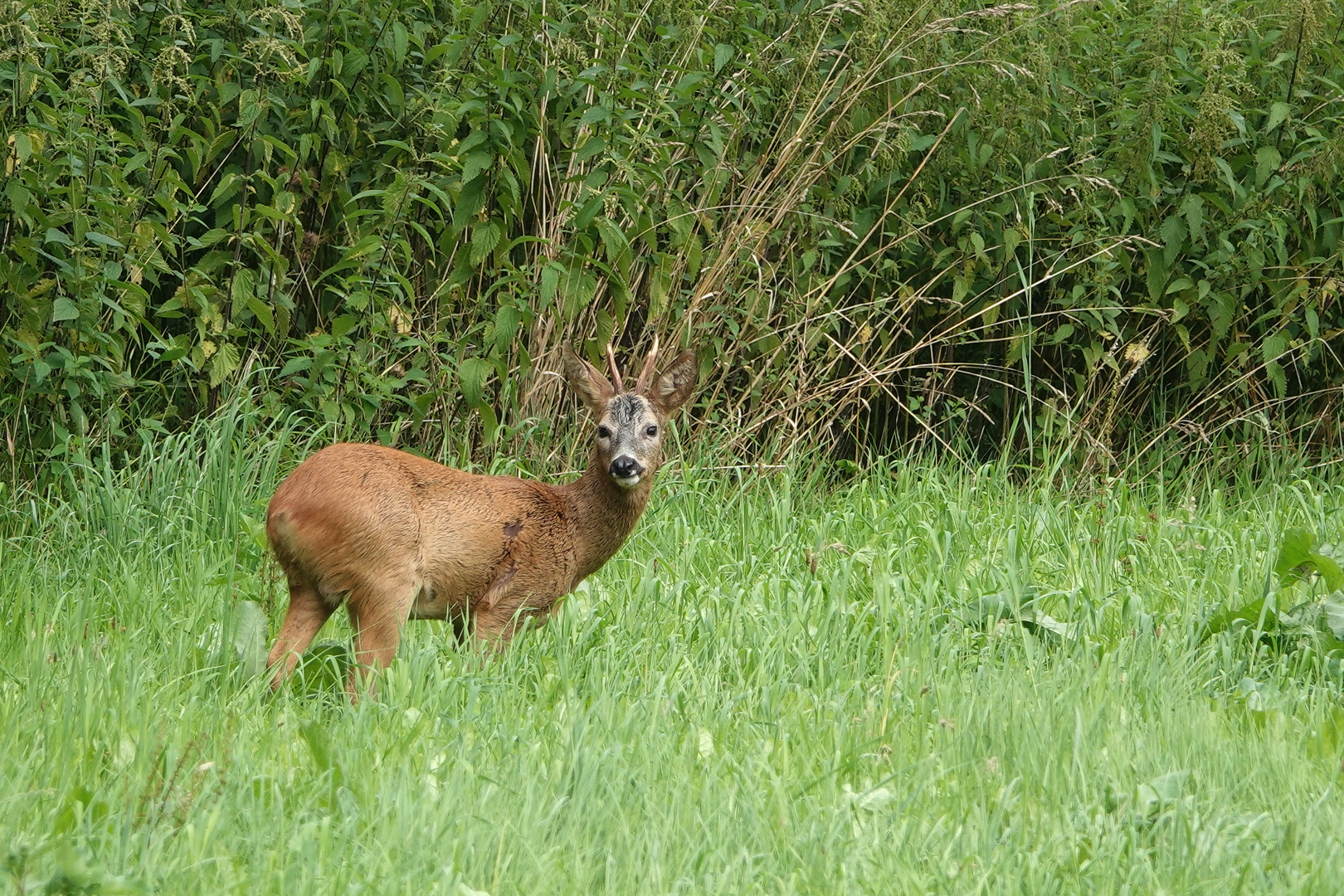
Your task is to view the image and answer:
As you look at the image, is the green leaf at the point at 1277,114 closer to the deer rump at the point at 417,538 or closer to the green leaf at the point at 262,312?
the deer rump at the point at 417,538

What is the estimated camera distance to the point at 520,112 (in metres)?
5.53

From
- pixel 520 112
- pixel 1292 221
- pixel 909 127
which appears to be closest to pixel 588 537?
pixel 520 112

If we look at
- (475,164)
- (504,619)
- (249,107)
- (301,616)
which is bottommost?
(504,619)

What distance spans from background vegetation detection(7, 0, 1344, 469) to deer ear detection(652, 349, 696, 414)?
2.43ft

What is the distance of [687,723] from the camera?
353cm

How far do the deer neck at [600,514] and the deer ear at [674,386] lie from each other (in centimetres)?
30

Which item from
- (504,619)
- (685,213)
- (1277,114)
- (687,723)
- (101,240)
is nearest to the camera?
(687,723)

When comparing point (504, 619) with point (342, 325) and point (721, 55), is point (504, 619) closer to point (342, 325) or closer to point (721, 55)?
point (342, 325)

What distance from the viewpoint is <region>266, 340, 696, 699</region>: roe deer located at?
3951mm

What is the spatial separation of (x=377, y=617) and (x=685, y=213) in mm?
2672

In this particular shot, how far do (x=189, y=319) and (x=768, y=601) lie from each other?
255 centimetres

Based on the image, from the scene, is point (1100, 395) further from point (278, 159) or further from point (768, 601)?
point (278, 159)

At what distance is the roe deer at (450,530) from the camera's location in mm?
3951

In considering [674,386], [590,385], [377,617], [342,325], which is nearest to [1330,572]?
[674,386]
